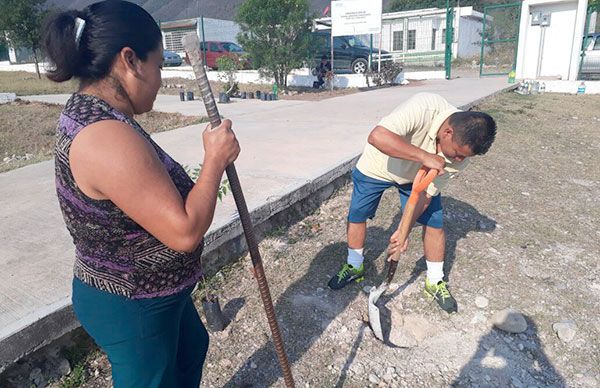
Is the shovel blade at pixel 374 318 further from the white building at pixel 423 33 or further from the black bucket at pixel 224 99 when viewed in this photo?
the white building at pixel 423 33

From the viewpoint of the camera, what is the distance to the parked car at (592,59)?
14.2 meters

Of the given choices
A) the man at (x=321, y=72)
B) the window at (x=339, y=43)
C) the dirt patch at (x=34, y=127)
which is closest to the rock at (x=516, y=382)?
the dirt patch at (x=34, y=127)

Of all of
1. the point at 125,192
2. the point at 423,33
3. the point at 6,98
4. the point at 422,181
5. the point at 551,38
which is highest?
the point at 423,33

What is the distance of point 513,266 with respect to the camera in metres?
3.25

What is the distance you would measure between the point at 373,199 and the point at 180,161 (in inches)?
110

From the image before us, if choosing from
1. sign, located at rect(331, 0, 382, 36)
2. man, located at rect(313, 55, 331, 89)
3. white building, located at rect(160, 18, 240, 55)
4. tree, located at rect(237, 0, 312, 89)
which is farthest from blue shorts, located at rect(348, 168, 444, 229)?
white building, located at rect(160, 18, 240, 55)

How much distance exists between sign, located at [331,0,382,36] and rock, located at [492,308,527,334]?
42.9 ft

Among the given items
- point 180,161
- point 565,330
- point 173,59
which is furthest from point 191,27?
point 565,330

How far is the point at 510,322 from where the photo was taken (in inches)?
104

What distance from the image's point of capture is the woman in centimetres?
111

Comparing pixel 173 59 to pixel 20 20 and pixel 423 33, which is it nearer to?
pixel 20 20

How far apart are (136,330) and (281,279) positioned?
182 cm

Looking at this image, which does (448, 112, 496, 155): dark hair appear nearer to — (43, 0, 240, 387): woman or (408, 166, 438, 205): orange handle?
(408, 166, 438, 205): orange handle

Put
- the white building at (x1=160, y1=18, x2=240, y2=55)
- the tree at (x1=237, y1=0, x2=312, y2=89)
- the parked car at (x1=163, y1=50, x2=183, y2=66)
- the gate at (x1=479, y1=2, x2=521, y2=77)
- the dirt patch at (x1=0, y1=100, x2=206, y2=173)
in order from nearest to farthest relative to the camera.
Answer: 1. the dirt patch at (x1=0, y1=100, x2=206, y2=173)
2. the tree at (x1=237, y1=0, x2=312, y2=89)
3. the gate at (x1=479, y1=2, x2=521, y2=77)
4. the parked car at (x1=163, y1=50, x2=183, y2=66)
5. the white building at (x1=160, y1=18, x2=240, y2=55)
